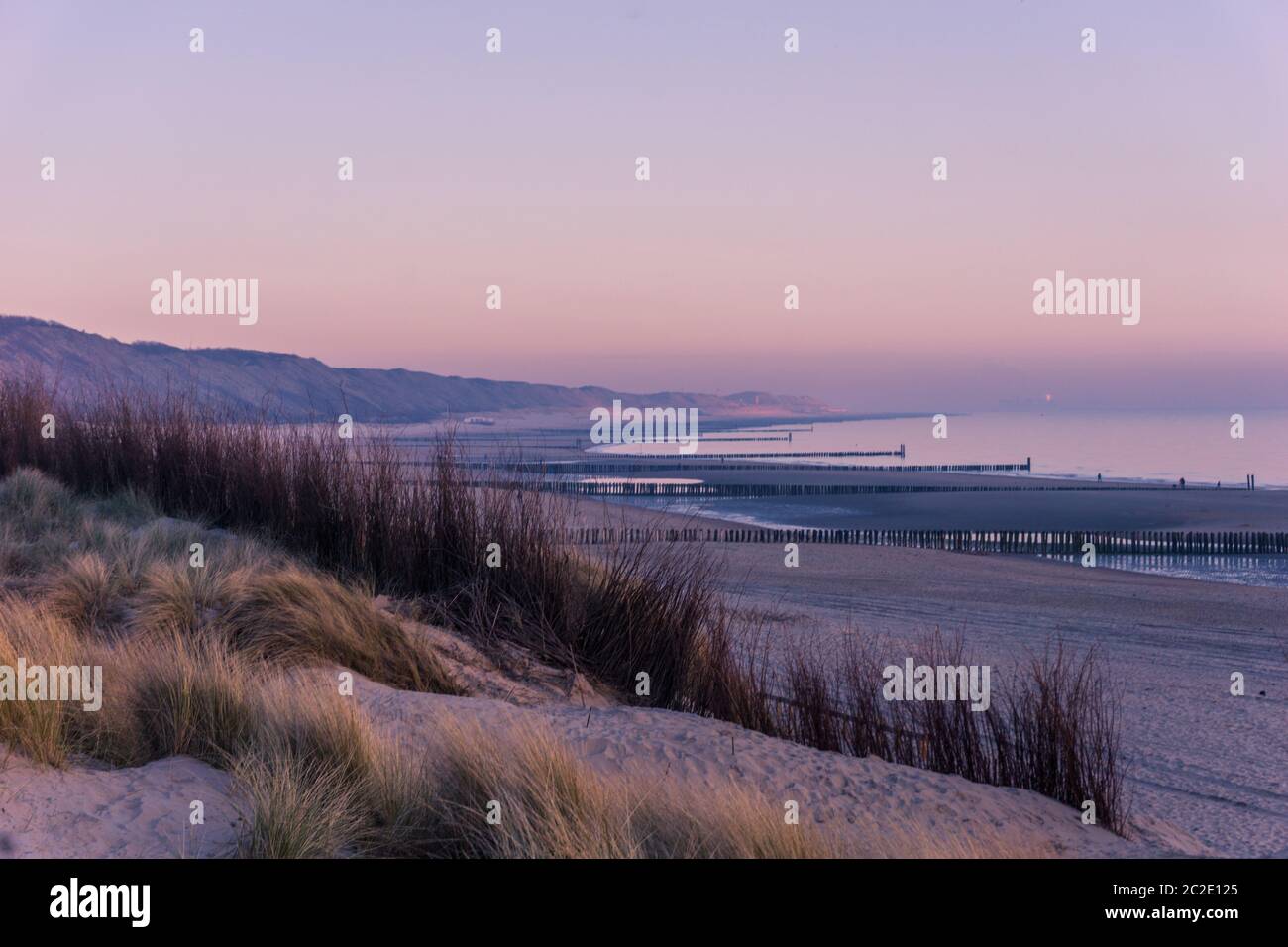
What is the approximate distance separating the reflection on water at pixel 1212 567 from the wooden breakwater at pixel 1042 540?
68cm

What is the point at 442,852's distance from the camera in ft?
14.0

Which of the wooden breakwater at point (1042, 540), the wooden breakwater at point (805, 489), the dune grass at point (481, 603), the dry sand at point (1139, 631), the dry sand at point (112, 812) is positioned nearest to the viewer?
the dry sand at point (112, 812)

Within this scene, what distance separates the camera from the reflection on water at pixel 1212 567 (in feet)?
75.4

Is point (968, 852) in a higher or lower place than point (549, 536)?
lower

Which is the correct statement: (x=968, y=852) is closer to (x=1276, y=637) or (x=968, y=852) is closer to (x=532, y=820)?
(x=532, y=820)

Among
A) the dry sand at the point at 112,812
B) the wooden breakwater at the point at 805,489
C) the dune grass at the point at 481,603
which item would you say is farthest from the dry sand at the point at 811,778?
the wooden breakwater at the point at 805,489

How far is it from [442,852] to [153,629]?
12.4ft

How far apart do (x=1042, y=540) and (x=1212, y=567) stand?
4.41 meters

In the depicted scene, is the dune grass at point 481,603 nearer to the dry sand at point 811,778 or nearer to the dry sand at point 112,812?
the dry sand at point 811,778

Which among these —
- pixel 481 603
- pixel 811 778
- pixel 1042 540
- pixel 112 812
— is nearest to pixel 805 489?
pixel 1042 540

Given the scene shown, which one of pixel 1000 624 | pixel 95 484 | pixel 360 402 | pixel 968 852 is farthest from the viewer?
pixel 360 402

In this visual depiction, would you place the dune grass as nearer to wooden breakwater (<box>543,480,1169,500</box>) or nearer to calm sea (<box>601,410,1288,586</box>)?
calm sea (<box>601,410,1288,586</box>)

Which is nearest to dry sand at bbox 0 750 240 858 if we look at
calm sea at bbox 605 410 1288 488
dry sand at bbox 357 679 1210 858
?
dry sand at bbox 357 679 1210 858
